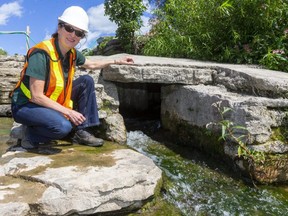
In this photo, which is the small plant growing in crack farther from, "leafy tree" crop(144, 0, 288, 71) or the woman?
"leafy tree" crop(144, 0, 288, 71)

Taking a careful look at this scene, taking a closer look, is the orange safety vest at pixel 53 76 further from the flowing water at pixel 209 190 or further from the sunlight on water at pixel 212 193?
the sunlight on water at pixel 212 193

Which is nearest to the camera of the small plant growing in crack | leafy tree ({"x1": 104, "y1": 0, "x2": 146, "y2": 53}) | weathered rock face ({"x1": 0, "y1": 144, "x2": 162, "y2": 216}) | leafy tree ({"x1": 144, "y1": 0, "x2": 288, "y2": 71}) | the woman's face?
weathered rock face ({"x1": 0, "y1": 144, "x2": 162, "y2": 216})

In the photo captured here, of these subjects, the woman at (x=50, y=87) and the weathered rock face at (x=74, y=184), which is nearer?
the weathered rock face at (x=74, y=184)

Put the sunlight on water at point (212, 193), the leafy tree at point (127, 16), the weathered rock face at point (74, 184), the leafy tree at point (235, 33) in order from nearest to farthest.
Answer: the weathered rock face at point (74, 184), the sunlight on water at point (212, 193), the leafy tree at point (235, 33), the leafy tree at point (127, 16)

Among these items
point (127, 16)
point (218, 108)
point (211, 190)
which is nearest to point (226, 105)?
point (218, 108)

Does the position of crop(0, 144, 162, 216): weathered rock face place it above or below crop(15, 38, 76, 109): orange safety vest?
below

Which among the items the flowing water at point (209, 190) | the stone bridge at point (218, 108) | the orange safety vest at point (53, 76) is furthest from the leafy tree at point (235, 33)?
the orange safety vest at point (53, 76)

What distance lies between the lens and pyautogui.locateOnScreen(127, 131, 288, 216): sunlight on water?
3.05m

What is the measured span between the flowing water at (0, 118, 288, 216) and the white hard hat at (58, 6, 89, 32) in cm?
164

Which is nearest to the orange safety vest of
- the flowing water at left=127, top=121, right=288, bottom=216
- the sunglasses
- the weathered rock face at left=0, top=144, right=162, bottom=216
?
the sunglasses

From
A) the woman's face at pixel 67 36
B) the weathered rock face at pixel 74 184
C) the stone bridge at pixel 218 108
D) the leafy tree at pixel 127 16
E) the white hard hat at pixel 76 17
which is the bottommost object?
the weathered rock face at pixel 74 184

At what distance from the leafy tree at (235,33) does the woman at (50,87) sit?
344 centimetres

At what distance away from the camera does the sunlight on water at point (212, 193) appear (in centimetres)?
305

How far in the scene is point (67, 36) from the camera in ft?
10.5
